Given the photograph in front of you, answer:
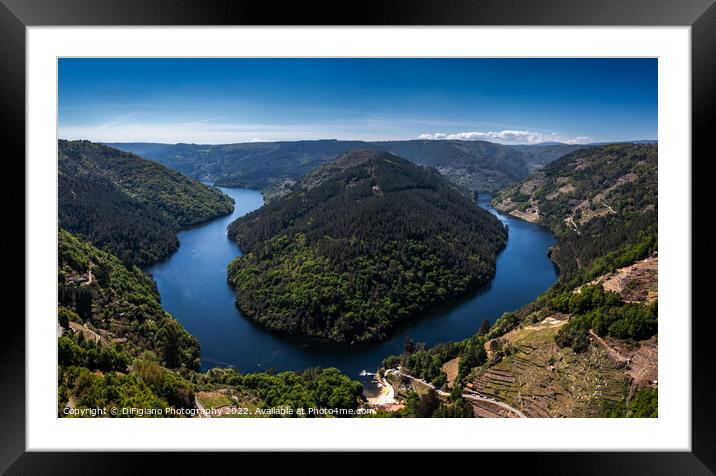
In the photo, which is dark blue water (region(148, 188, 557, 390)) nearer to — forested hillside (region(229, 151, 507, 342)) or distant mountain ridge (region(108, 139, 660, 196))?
forested hillside (region(229, 151, 507, 342))

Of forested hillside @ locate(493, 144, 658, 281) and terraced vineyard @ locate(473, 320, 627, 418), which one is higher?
forested hillside @ locate(493, 144, 658, 281)

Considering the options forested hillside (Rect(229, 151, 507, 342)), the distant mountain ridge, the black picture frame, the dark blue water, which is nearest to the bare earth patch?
the dark blue water

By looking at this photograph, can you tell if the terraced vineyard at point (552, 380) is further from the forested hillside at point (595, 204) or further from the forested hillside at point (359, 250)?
the forested hillside at point (359, 250)

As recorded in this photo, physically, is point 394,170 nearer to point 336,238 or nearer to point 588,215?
point 336,238

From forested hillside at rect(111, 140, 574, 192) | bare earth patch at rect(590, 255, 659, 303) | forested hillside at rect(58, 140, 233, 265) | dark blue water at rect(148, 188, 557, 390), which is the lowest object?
dark blue water at rect(148, 188, 557, 390)
